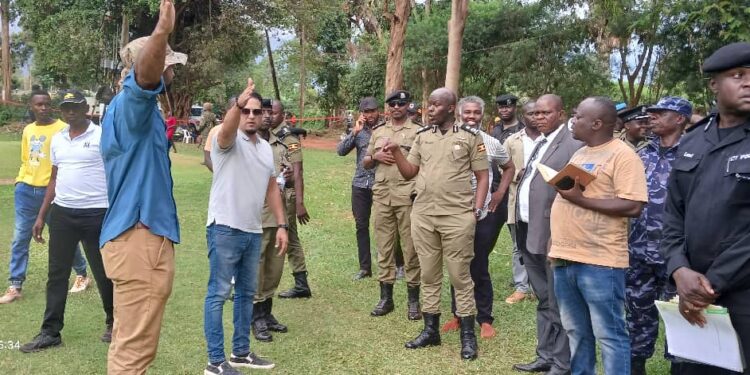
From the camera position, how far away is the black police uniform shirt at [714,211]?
8.58 ft

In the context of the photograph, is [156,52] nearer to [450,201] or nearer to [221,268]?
[221,268]

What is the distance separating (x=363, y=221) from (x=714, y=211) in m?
5.15

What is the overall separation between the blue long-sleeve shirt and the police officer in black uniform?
15.0 ft

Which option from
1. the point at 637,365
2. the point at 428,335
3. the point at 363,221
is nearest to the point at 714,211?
the point at 637,365

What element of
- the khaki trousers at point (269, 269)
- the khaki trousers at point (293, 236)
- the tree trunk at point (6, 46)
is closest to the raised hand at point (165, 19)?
the khaki trousers at point (269, 269)

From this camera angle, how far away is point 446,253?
5.04 meters

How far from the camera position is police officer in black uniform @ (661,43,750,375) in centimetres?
262

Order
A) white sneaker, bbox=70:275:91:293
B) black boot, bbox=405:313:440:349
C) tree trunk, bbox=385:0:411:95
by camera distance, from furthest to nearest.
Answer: tree trunk, bbox=385:0:411:95, white sneaker, bbox=70:275:91:293, black boot, bbox=405:313:440:349

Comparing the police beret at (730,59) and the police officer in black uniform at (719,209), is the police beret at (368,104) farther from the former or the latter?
the police beret at (730,59)

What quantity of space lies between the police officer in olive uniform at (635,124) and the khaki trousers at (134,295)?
11.8 feet

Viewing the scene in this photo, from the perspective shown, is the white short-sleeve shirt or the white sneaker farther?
the white sneaker

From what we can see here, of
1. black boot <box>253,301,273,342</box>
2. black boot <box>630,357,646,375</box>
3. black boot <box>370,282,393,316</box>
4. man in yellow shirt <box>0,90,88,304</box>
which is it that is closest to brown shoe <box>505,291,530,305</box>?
black boot <box>370,282,393,316</box>

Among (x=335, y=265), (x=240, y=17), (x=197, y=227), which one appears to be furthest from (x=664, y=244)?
(x=240, y=17)

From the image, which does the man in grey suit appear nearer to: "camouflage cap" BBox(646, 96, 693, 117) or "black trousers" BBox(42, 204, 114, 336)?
"camouflage cap" BBox(646, 96, 693, 117)
